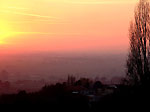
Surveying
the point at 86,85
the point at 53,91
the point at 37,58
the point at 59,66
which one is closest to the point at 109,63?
the point at 59,66

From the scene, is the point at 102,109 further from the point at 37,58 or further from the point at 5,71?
the point at 37,58

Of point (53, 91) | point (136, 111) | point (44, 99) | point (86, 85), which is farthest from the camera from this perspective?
point (86, 85)

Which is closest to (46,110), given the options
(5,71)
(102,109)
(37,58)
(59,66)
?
(102,109)

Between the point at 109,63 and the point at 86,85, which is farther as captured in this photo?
the point at 109,63

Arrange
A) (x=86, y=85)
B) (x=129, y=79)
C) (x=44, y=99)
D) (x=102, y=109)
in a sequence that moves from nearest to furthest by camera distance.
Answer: (x=102, y=109) < (x=44, y=99) < (x=129, y=79) < (x=86, y=85)

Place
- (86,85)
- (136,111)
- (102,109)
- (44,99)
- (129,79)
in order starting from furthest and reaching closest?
(86,85), (129,79), (44,99), (102,109), (136,111)

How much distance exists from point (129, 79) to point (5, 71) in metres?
21.7

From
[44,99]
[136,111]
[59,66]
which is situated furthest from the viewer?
[59,66]

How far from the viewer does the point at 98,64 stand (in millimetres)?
47969

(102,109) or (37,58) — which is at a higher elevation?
(37,58)

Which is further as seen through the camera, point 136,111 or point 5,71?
point 5,71

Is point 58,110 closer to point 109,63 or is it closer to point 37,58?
point 109,63

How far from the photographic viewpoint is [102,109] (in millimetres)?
11266

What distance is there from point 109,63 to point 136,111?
3669cm
